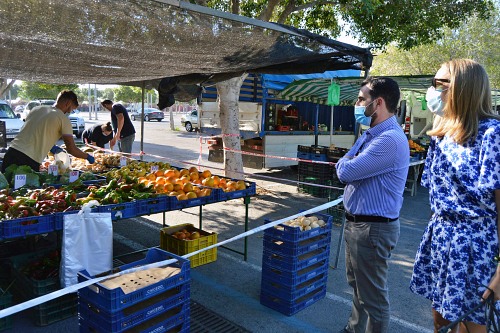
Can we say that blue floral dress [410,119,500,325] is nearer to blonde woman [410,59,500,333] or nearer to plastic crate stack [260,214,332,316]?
blonde woman [410,59,500,333]

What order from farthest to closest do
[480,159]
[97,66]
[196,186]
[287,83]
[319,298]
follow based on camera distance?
[287,83] < [97,66] < [196,186] < [319,298] < [480,159]

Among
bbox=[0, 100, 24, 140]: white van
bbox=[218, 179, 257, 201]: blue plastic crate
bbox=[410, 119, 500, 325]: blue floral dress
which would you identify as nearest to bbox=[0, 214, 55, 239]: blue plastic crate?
bbox=[218, 179, 257, 201]: blue plastic crate

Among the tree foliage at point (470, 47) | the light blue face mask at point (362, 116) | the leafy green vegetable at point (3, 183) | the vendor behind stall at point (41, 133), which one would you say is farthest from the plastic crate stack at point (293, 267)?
the tree foliage at point (470, 47)

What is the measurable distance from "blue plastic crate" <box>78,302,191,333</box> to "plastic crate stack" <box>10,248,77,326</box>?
917 millimetres

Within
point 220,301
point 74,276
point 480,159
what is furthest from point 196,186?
point 480,159

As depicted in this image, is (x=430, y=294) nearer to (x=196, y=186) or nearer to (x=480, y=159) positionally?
(x=480, y=159)

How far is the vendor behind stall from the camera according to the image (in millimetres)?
4938

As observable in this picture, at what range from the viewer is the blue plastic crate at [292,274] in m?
3.67

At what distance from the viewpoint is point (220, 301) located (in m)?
4.03

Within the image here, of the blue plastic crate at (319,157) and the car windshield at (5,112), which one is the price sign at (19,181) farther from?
the car windshield at (5,112)

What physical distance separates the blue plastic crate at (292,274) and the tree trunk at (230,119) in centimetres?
472

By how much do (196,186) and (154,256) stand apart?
1704 millimetres

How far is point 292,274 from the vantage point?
3.64 metres

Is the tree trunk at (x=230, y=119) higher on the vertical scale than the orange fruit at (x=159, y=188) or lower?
higher
